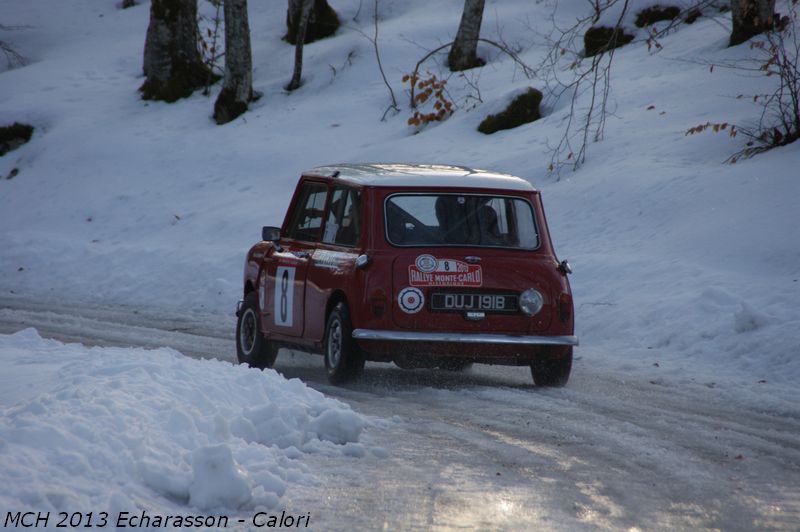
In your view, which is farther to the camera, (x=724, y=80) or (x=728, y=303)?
(x=724, y=80)

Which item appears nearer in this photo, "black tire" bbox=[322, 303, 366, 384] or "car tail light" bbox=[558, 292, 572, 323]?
"black tire" bbox=[322, 303, 366, 384]

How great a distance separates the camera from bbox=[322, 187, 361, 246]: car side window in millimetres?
9741

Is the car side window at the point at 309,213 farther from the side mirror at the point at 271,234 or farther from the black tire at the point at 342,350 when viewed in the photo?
the black tire at the point at 342,350

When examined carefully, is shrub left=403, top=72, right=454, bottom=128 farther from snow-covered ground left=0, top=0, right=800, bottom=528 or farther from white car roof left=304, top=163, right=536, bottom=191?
white car roof left=304, top=163, right=536, bottom=191

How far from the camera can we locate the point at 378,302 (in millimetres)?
9148

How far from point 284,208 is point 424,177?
1175 centimetres

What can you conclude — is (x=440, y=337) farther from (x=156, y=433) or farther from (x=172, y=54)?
(x=172, y=54)

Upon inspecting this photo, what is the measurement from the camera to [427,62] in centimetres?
2797

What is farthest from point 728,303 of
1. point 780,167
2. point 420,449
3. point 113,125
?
point 113,125

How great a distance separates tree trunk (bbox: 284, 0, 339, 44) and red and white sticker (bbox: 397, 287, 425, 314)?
24.0 meters

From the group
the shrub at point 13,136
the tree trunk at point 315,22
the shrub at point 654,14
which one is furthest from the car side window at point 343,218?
the tree trunk at point 315,22

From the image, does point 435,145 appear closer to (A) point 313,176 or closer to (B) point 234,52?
(B) point 234,52

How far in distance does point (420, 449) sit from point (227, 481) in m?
1.84

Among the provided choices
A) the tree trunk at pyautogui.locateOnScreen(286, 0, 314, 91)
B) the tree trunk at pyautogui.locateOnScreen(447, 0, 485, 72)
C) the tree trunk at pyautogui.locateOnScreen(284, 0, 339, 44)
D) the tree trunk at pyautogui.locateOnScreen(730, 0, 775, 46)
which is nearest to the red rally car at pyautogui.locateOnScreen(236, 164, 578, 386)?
the tree trunk at pyautogui.locateOnScreen(730, 0, 775, 46)
